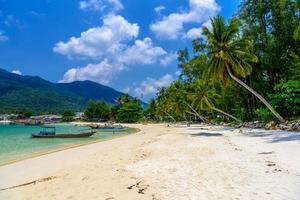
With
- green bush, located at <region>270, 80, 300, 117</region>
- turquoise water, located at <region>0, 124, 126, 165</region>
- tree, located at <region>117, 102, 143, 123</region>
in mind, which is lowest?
turquoise water, located at <region>0, 124, 126, 165</region>

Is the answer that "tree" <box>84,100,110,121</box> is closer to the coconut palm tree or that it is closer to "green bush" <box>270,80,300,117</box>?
the coconut palm tree

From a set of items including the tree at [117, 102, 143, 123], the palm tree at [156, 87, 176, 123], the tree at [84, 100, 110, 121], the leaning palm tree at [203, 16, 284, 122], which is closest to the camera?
the leaning palm tree at [203, 16, 284, 122]

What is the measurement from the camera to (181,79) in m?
64.2

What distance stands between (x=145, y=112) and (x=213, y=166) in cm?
11449

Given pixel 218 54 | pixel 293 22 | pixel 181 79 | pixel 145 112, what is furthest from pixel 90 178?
pixel 145 112

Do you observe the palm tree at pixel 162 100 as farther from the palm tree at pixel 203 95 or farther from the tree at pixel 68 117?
the tree at pixel 68 117

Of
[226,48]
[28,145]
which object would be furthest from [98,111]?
[226,48]

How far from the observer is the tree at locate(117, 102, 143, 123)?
364 feet

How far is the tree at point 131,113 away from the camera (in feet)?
364

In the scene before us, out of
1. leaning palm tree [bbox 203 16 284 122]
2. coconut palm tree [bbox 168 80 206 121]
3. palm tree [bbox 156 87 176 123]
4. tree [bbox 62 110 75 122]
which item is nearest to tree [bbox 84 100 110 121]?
tree [bbox 62 110 75 122]

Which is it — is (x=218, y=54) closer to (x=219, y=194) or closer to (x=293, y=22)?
(x=293, y=22)

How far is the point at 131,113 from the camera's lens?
363 feet

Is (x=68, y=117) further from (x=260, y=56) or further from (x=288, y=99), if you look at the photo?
(x=288, y=99)

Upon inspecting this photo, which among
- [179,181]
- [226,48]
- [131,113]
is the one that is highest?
[226,48]
